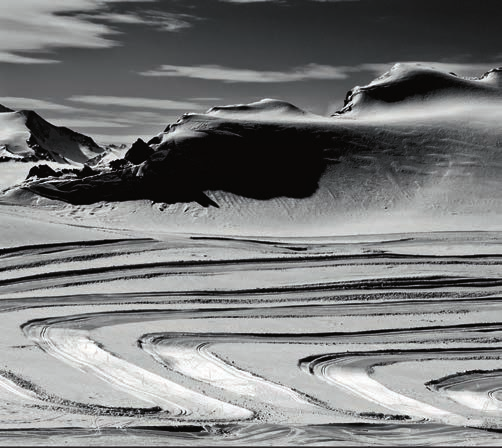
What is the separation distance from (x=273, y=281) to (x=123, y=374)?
19065 mm

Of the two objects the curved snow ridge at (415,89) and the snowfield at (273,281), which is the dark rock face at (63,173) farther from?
the curved snow ridge at (415,89)

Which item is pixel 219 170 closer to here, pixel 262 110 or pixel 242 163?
pixel 242 163

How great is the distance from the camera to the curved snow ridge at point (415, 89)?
86938mm

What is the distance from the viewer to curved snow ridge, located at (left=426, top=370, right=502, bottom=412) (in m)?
21.0

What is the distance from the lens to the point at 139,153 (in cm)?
6856

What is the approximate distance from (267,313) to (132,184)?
32.2m

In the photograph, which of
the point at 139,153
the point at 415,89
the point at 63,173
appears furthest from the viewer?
the point at 415,89

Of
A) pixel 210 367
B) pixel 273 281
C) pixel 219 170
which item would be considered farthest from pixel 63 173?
pixel 210 367

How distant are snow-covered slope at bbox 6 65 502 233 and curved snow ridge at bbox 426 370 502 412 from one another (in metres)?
34.5

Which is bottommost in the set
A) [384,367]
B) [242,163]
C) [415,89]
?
[384,367]

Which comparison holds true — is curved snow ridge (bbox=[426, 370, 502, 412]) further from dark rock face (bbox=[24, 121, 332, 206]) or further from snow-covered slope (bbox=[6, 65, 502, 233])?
dark rock face (bbox=[24, 121, 332, 206])

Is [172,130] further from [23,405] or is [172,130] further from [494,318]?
[23,405]

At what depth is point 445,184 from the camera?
224 ft

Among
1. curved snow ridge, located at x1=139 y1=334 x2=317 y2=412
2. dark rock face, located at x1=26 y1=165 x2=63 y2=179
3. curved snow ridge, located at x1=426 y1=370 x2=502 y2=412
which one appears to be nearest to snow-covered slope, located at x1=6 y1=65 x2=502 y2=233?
dark rock face, located at x1=26 y1=165 x2=63 y2=179
